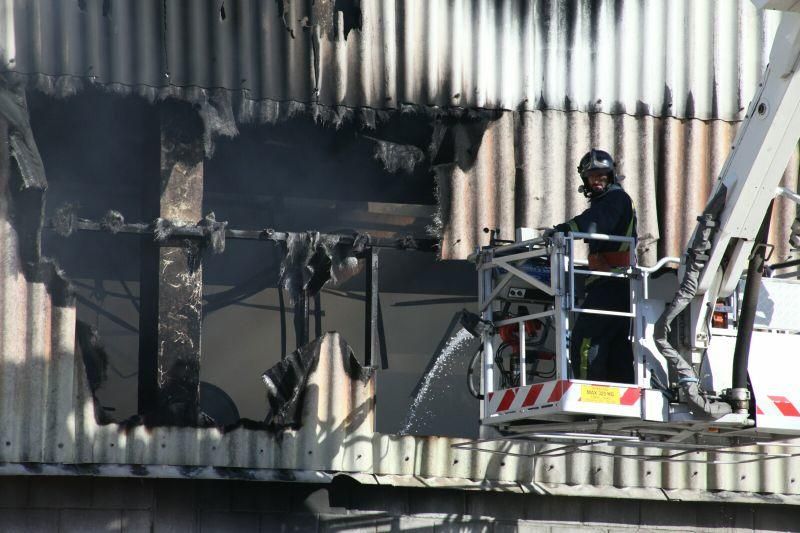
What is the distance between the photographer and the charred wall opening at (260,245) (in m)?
12.9

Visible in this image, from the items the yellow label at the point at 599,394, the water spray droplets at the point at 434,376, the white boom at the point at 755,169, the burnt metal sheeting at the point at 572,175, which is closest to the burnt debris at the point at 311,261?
the burnt metal sheeting at the point at 572,175

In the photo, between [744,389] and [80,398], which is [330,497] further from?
[744,389]

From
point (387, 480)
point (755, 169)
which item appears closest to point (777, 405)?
point (755, 169)

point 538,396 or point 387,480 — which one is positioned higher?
point 538,396

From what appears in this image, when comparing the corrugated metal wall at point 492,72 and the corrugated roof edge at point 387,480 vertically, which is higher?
the corrugated metal wall at point 492,72

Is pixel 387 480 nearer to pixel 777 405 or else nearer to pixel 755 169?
pixel 777 405

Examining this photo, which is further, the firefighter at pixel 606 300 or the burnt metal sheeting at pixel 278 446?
the burnt metal sheeting at pixel 278 446

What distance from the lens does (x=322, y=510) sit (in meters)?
12.1

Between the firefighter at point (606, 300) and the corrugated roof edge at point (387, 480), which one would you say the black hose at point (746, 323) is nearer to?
the firefighter at point (606, 300)

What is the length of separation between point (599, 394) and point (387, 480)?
319 cm

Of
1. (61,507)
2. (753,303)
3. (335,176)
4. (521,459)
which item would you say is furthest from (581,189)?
(61,507)

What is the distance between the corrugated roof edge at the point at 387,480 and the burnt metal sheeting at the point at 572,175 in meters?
2.24

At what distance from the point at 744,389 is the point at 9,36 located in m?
7.17

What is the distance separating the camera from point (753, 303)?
9.73m
